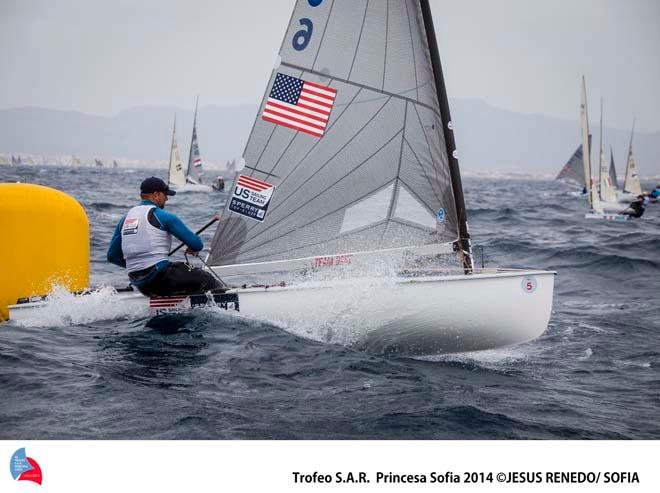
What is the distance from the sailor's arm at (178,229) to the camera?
17.0 ft

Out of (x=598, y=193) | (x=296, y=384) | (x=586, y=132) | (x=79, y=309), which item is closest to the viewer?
(x=296, y=384)

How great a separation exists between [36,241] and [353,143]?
8.46 ft

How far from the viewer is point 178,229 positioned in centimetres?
519

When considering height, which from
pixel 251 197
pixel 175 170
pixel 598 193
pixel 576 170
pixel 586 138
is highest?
pixel 576 170

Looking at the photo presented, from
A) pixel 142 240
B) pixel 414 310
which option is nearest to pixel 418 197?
pixel 414 310

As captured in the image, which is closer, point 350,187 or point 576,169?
point 350,187

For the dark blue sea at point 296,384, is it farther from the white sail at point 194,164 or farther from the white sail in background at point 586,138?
the white sail at point 194,164

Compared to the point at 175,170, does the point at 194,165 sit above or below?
above

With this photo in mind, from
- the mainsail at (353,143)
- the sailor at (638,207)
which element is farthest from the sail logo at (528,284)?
the sailor at (638,207)

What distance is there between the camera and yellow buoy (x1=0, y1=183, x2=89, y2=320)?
5.16 metres

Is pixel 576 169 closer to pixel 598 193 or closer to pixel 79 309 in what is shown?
pixel 598 193

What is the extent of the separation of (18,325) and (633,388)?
4455mm

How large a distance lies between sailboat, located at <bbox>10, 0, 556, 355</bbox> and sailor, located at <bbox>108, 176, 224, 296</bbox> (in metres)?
0.13
